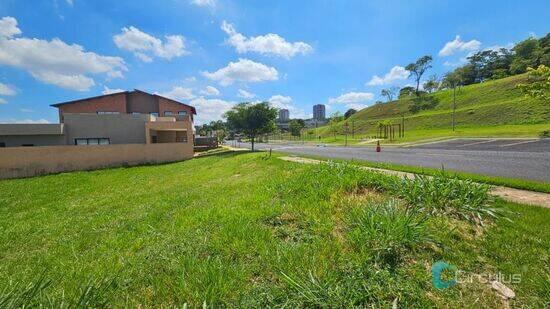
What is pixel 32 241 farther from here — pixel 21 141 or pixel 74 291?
pixel 21 141

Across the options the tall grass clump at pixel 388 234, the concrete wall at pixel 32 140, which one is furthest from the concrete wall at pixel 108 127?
the tall grass clump at pixel 388 234

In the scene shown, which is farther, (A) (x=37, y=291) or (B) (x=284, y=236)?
(B) (x=284, y=236)

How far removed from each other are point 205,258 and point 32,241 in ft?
16.2

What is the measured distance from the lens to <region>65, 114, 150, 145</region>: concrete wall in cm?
2462

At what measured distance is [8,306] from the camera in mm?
2348

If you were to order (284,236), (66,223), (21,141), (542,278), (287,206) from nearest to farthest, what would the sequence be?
(542,278) < (284,236) < (287,206) < (66,223) < (21,141)

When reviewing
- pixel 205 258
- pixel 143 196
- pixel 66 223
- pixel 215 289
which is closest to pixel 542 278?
pixel 215 289

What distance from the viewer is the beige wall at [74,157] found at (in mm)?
19312

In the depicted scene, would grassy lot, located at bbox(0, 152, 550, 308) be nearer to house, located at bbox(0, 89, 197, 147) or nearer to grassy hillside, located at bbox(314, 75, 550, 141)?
house, located at bbox(0, 89, 197, 147)

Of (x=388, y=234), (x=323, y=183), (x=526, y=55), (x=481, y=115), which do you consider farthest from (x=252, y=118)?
(x=526, y=55)

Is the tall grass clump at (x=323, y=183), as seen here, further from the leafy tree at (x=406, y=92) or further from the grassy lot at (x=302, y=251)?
the leafy tree at (x=406, y=92)

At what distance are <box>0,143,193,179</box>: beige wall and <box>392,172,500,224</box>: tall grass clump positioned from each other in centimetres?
2384

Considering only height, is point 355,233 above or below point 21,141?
below

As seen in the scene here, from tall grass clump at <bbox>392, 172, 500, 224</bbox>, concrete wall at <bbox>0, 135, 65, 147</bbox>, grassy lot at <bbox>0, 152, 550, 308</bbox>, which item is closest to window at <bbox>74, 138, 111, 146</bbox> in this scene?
concrete wall at <bbox>0, 135, 65, 147</bbox>
